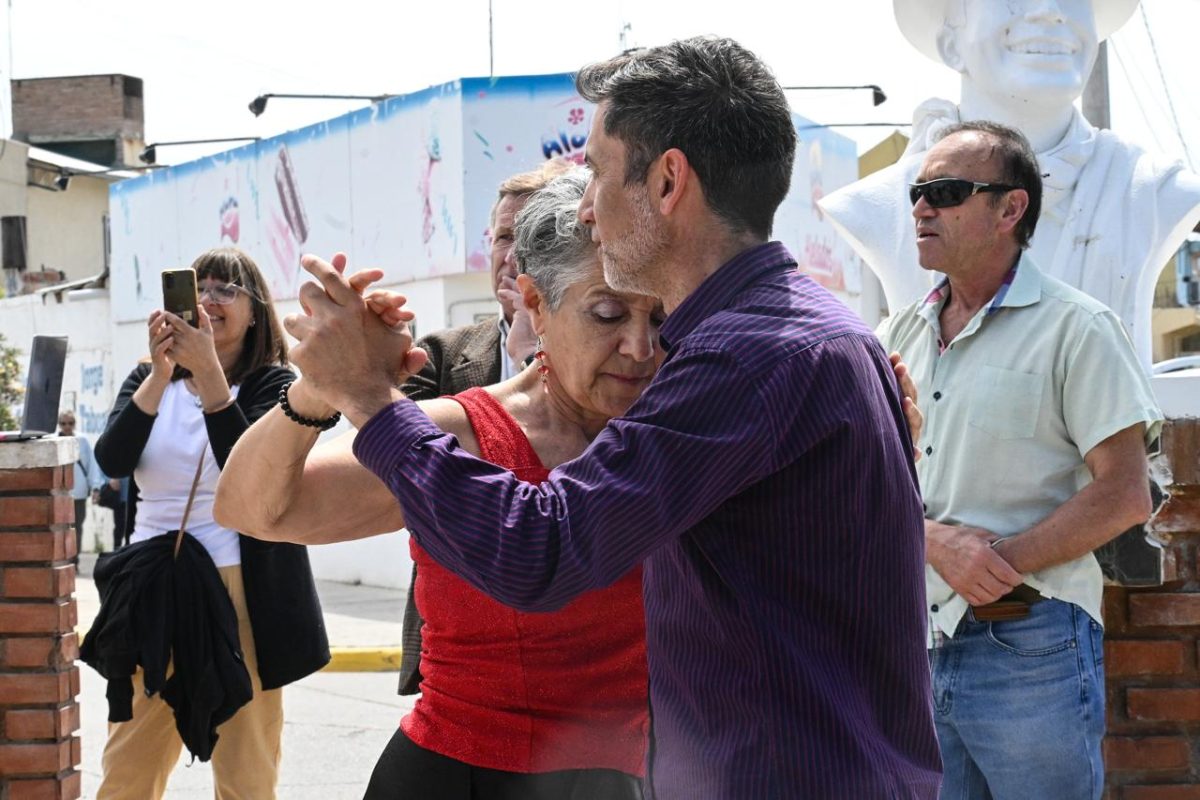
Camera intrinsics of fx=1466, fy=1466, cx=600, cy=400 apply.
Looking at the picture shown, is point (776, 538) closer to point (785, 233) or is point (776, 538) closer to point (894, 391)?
point (894, 391)

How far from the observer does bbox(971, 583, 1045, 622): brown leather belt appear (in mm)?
3260

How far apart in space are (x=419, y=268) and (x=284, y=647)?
8.66m

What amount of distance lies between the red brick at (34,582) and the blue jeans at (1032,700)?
2559 millimetres

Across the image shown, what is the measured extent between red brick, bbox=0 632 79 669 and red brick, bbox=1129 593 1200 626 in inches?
120

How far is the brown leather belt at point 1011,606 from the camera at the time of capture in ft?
10.7

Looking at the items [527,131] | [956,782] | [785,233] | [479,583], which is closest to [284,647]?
[956,782]

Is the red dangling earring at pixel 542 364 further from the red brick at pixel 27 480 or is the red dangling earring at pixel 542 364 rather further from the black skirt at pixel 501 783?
the red brick at pixel 27 480

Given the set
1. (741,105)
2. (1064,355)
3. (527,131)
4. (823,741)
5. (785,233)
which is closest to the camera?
(823,741)

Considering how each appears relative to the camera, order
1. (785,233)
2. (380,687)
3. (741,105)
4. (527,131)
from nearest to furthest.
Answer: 1. (741,105)
2. (380,687)
3. (527,131)
4. (785,233)

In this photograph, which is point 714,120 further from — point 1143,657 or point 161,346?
point 161,346

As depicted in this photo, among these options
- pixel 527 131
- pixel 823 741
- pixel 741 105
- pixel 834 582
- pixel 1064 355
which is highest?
pixel 527 131

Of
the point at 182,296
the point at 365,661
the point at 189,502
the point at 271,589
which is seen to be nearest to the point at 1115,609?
the point at 271,589

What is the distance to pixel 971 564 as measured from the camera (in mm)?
3215

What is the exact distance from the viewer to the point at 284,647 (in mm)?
4215
